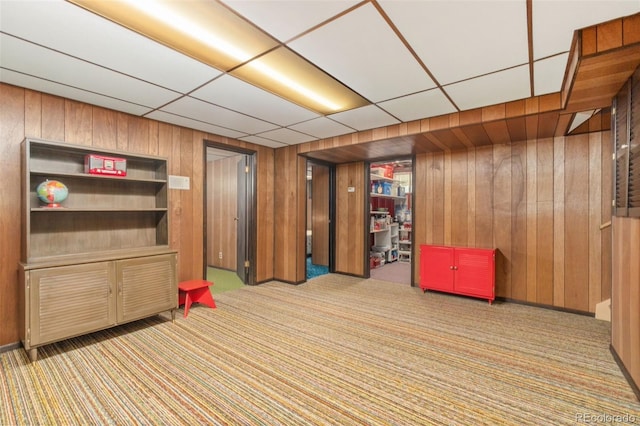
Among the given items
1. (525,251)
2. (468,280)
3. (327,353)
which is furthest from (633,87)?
(327,353)

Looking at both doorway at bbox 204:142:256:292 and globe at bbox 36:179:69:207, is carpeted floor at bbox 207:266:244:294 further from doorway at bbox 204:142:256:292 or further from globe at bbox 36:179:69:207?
globe at bbox 36:179:69:207

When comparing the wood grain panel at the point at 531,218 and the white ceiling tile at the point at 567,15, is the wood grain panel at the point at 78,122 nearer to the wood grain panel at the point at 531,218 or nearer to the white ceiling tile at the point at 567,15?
the white ceiling tile at the point at 567,15

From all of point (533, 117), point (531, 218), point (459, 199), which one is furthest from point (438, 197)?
point (533, 117)

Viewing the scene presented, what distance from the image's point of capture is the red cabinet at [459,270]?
390 cm

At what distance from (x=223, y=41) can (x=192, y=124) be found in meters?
2.03

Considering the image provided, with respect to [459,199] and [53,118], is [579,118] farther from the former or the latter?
[53,118]

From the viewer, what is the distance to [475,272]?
399 centimetres

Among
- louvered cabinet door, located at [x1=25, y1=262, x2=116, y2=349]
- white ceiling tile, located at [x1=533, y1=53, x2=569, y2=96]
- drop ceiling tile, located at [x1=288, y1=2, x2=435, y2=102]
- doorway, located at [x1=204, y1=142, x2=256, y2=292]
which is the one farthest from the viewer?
doorway, located at [x1=204, y1=142, x2=256, y2=292]

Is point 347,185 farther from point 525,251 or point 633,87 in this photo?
point 633,87

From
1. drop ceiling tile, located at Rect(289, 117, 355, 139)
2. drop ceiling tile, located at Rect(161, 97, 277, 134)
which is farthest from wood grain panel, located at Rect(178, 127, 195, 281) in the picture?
drop ceiling tile, located at Rect(289, 117, 355, 139)

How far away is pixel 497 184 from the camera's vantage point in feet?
13.3

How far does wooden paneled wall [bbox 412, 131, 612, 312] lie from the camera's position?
3.45 metres

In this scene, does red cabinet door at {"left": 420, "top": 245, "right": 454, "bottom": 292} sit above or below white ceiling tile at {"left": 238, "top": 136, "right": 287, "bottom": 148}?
below

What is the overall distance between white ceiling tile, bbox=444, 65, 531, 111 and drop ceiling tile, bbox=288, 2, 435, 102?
334 millimetres
